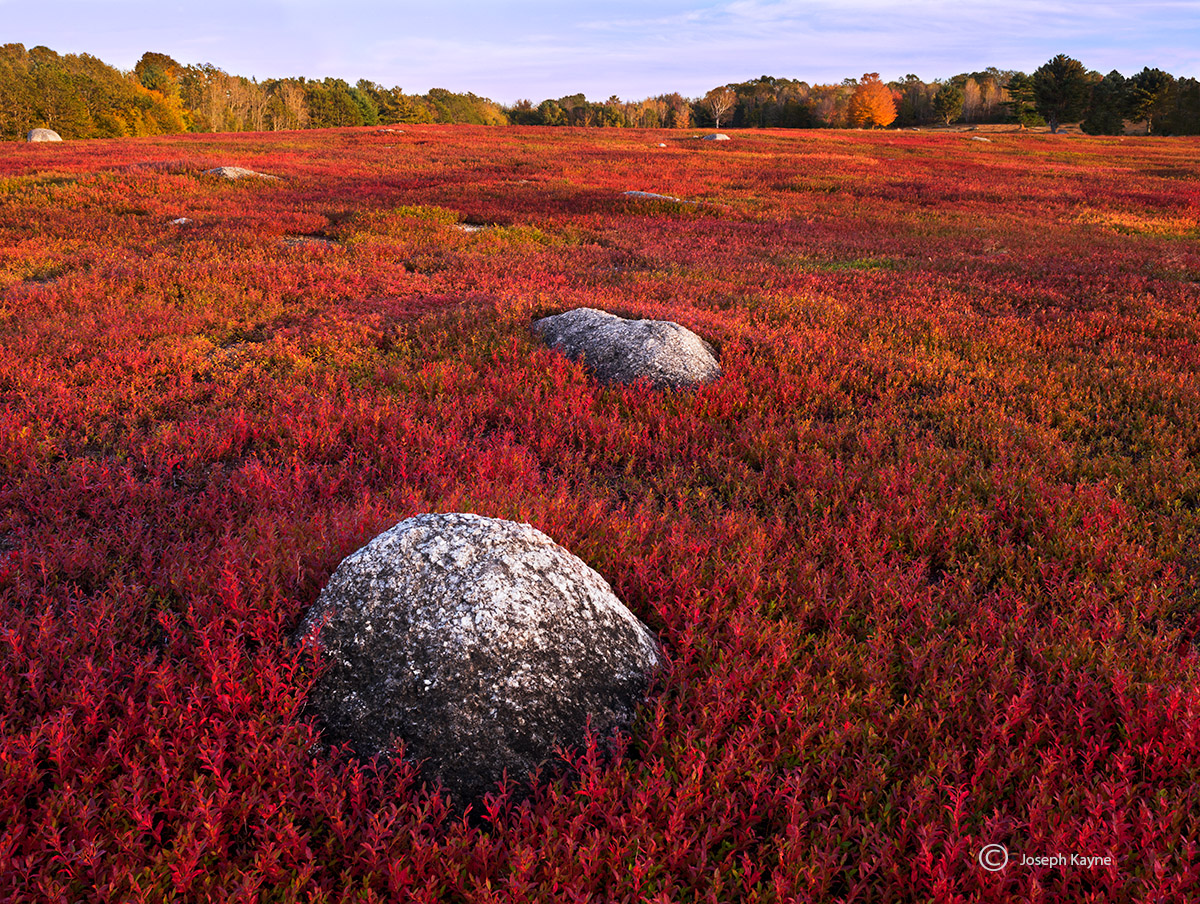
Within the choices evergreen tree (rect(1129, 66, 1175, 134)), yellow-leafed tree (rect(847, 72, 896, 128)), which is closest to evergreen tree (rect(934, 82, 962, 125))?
yellow-leafed tree (rect(847, 72, 896, 128))

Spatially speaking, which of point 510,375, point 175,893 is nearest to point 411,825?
point 175,893

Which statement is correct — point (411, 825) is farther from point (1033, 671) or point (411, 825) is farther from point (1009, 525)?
point (1009, 525)

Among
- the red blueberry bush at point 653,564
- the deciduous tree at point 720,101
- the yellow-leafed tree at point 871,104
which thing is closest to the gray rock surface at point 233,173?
the red blueberry bush at point 653,564

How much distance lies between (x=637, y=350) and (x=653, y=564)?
13.1ft

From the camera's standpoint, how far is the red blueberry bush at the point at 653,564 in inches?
89.7

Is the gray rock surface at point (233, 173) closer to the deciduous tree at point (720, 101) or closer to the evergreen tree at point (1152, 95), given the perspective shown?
the deciduous tree at point (720, 101)

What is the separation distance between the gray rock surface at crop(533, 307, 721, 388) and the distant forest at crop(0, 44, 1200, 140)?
281ft

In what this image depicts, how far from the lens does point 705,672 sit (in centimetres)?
319

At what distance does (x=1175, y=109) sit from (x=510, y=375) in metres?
104

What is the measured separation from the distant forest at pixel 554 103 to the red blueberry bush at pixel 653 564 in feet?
255

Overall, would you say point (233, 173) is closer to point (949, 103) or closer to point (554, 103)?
point (554, 103)

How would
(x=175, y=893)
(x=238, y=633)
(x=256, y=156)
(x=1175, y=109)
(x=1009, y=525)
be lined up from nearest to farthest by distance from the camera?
1. (x=175, y=893)
2. (x=238, y=633)
3. (x=1009, y=525)
4. (x=256, y=156)
5. (x=1175, y=109)

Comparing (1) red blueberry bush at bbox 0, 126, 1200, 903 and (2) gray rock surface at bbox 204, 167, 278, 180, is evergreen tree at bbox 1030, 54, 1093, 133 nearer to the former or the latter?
(1) red blueberry bush at bbox 0, 126, 1200, 903

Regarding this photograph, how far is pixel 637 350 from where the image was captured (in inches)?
297
